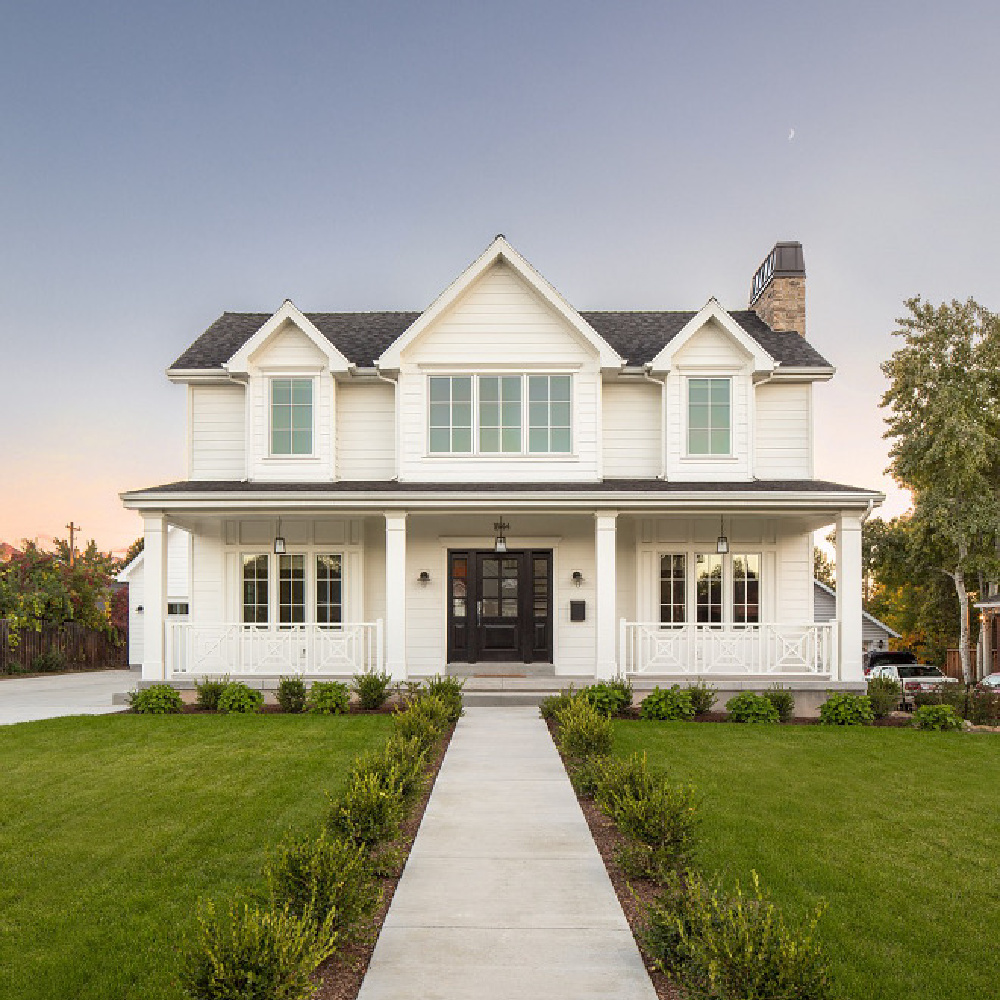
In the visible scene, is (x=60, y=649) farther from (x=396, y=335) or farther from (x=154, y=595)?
(x=396, y=335)

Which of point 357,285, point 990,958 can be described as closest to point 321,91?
point 357,285

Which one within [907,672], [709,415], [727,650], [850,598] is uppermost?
[709,415]

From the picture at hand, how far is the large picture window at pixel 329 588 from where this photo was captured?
16484mm

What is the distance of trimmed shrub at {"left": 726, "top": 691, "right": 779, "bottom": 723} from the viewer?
43.4 feet

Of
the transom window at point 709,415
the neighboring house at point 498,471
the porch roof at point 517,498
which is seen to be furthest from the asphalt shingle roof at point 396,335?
the porch roof at point 517,498

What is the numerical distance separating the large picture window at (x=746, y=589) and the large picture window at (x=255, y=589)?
30.1 ft

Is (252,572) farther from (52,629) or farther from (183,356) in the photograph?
(52,629)

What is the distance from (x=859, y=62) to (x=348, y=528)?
567 inches

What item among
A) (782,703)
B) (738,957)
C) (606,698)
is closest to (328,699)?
(606,698)

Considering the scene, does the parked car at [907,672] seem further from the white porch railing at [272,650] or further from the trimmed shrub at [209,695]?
the trimmed shrub at [209,695]

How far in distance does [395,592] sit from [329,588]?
2302 mm

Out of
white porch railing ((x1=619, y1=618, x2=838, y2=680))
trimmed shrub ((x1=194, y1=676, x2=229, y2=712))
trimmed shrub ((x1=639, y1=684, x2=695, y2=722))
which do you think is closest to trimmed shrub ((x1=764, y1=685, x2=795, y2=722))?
white porch railing ((x1=619, y1=618, x2=838, y2=680))

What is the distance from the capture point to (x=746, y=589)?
16.4m

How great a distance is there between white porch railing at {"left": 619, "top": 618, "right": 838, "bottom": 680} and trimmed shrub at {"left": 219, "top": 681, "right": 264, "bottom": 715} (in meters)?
6.17
